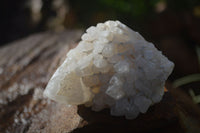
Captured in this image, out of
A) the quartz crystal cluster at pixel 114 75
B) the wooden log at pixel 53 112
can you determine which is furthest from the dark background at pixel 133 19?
the quartz crystal cluster at pixel 114 75

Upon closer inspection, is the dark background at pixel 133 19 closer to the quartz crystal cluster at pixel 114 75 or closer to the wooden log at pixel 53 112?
the wooden log at pixel 53 112

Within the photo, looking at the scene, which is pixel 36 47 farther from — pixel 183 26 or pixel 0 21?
pixel 0 21

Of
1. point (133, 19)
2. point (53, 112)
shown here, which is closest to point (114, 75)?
point (53, 112)

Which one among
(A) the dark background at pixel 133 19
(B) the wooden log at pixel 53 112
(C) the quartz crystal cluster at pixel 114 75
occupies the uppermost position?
(C) the quartz crystal cluster at pixel 114 75

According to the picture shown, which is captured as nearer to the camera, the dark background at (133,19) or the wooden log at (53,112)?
the wooden log at (53,112)

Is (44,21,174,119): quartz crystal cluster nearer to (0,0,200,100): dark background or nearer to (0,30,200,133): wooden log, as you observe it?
(0,30,200,133): wooden log

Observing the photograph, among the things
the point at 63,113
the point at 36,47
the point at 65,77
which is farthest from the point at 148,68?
the point at 36,47

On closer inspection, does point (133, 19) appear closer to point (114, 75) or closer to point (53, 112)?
point (53, 112)

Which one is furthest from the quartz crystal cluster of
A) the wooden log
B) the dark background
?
the dark background

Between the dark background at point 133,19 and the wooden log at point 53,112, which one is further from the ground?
the wooden log at point 53,112
